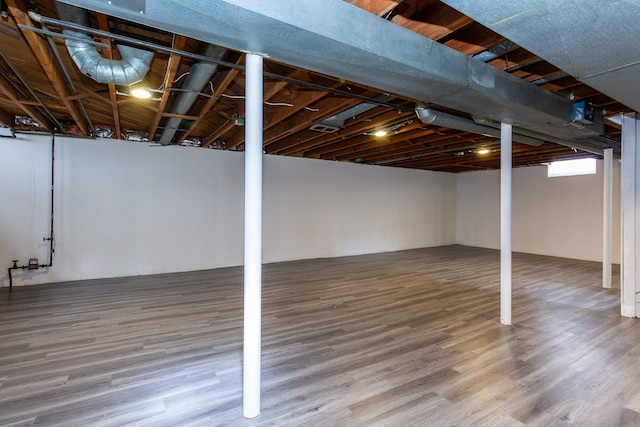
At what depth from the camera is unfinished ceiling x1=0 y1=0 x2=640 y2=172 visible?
5.03ft

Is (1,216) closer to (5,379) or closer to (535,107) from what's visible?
(5,379)

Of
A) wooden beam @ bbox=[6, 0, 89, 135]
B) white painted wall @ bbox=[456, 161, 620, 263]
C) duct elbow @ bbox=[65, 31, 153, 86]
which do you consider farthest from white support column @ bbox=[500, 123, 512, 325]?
white painted wall @ bbox=[456, 161, 620, 263]

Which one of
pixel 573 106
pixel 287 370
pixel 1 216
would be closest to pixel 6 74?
pixel 1 216

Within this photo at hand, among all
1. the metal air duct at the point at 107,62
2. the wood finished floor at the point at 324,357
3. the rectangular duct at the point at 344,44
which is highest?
the metal air duct at the point at 107,62

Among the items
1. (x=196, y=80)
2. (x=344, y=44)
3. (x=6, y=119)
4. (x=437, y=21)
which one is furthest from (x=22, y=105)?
(x=437, y=21)

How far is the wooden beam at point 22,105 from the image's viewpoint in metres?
2.96

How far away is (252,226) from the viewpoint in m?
1.79

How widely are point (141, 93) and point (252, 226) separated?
232 centimetres

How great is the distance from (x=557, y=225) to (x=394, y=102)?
7.02 meters

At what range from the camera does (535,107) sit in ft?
8.97

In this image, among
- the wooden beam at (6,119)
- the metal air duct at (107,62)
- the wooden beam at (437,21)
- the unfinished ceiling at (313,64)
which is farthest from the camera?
the wooden beam at (6,119)

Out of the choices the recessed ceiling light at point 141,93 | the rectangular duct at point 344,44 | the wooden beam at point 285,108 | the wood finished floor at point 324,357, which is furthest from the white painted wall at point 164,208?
the rectangular duct at point 344,44

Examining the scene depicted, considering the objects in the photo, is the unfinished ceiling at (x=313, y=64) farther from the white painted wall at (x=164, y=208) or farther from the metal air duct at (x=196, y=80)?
the white painted wall at (x=164, y=208)

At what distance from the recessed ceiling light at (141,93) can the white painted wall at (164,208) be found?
275cm
